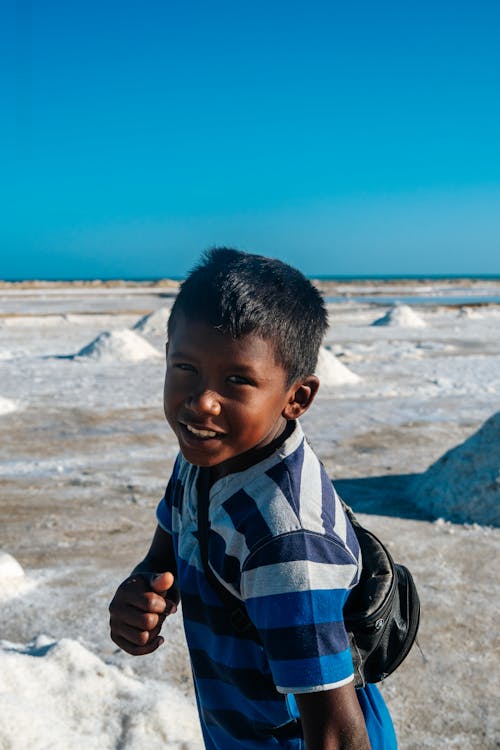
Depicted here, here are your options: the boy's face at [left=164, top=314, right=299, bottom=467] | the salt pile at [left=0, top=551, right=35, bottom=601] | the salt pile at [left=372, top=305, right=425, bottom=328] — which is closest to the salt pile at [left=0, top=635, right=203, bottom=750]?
the salt pile at [left=0, top=551, right=35, bottom=601]

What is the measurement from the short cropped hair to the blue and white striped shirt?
0.14 meters

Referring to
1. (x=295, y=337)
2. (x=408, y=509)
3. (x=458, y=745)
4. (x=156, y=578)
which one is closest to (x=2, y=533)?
(x=408, y=509)

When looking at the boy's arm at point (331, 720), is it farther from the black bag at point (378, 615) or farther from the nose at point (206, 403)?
the nose at point (206, 403)

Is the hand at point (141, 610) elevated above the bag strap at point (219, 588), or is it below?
below

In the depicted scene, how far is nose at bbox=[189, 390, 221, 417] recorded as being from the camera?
1.14 metres

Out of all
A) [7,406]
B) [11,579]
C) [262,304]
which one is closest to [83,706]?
[11,579]

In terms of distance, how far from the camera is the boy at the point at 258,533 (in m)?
1.01

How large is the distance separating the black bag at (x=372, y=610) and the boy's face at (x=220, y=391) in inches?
4.6

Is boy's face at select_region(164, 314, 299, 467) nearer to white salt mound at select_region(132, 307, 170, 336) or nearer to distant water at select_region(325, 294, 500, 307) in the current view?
white salt mound at select_region(132, 307, 170, 336)

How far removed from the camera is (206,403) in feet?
3.75

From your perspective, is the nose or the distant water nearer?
the nose

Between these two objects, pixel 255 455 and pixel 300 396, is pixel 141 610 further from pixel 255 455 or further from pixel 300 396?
pixel 300 396

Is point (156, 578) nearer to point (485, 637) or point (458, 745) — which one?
point (458, 745)

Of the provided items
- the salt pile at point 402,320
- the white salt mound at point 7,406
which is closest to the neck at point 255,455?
the white salt mound at point 7,406
